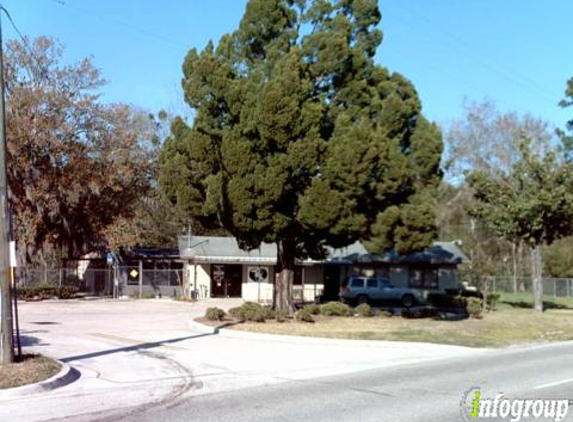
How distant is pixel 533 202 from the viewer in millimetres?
30984

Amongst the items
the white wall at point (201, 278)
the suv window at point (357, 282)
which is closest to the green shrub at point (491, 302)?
the suv window at point (357, 282)

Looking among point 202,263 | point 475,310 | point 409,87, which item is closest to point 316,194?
point 409,87

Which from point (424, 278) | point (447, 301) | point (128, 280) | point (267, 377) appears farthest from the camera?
point (128, 280)

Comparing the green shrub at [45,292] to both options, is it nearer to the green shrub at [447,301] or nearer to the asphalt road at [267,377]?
the asphalt road at [267,377]

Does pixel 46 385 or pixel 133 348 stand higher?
pixel 46 385

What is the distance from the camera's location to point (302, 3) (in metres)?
26.1

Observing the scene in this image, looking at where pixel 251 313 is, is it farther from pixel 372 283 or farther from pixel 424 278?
pixel 424 278

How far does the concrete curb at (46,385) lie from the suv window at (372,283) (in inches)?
992

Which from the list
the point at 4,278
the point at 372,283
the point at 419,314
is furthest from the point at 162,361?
the point at 372,283

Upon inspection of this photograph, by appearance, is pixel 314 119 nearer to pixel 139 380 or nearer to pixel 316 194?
pixel 316 194

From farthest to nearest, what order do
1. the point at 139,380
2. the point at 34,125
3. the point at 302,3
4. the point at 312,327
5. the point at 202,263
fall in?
the point at 202,263 → the point at 34,125 → the point at 302,3 → the point at 312,327 → the point at 139,380

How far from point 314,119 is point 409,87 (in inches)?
222

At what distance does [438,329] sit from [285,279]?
21.2 ft

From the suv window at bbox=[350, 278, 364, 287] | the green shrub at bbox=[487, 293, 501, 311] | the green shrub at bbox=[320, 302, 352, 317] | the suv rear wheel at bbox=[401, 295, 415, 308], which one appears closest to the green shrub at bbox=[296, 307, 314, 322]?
the green shrub at bbox=[320, 302, 352, 317]
